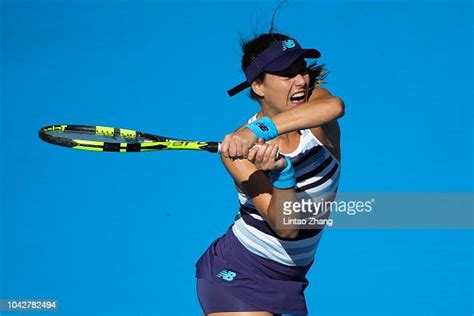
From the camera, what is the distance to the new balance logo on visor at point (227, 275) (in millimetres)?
3195

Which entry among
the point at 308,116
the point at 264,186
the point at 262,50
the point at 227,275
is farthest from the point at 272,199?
the point at 262,50

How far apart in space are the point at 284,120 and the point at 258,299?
726 millimetres

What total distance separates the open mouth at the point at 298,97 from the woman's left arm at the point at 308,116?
0.28m

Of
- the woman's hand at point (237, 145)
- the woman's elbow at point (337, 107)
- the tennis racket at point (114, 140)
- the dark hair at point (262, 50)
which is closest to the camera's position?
the woman's hand at point (237, 145)

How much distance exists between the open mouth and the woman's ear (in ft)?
0.45

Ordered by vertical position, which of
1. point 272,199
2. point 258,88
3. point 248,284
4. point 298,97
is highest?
point 258,88

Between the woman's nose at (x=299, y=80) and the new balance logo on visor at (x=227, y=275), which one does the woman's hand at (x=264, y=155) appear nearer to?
the woman's nose at (x=299, y=80)

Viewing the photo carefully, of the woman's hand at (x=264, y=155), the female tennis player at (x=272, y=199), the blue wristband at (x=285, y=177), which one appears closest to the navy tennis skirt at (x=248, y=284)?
the female tennis player at (x=272, y=199)

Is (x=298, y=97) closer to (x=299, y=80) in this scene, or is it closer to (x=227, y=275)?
(x=299, y=80)

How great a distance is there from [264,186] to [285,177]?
21 cm

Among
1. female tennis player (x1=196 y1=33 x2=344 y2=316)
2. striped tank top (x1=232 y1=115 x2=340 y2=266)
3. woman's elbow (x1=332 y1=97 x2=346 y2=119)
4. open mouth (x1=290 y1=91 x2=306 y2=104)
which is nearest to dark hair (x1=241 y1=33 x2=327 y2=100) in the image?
female tennis player (x1=196 y1=33 x2=344 y2=316)

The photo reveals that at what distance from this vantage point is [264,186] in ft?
9.90

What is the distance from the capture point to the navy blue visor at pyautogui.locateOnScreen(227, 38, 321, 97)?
10.1 feet

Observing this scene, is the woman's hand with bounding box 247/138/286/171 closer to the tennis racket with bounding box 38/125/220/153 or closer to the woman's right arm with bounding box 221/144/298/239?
the woman's right arm with bounding box 221/144/298/239
